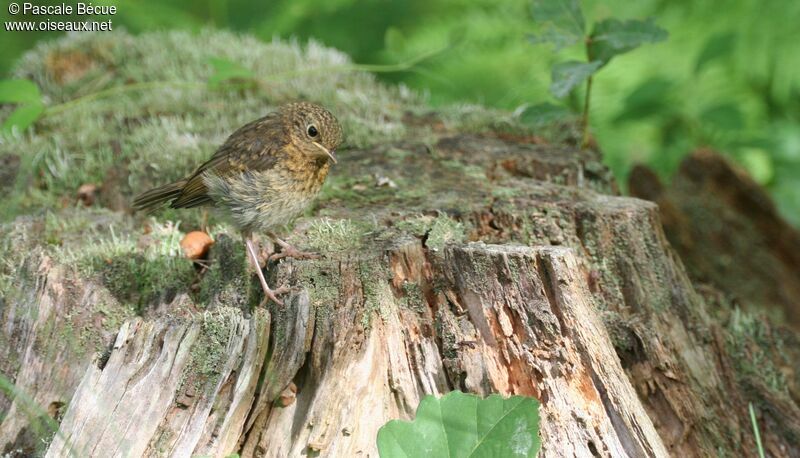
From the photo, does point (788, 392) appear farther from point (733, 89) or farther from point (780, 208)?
point (733, 89)

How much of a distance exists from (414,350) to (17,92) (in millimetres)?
2868

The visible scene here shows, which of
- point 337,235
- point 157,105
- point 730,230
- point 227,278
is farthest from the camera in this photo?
point 730,230

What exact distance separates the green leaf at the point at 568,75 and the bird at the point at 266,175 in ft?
3.80

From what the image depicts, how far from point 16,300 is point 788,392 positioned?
3.42m

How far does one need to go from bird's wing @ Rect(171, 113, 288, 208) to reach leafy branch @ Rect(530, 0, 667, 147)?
147 centimetres

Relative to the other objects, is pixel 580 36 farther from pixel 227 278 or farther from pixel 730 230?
pixel 227 278

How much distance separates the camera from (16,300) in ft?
10.9

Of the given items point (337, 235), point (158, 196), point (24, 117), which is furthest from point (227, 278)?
point (24, 117)

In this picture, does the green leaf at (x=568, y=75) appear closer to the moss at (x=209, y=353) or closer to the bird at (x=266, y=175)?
the bird at (x=266, y=175)

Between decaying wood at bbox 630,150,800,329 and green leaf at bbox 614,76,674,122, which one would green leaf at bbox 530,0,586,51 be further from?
green leaf at bbox 614,76,674,122

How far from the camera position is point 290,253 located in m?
3.14

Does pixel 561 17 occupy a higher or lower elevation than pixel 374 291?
higher

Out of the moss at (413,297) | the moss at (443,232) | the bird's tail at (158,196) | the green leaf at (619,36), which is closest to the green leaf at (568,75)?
the green leaf at (619,36)

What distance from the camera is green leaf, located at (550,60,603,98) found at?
4.17m
